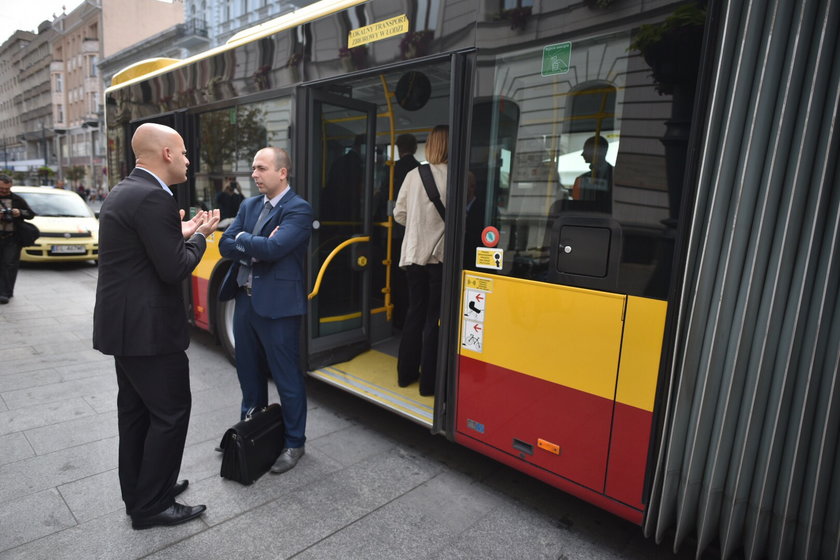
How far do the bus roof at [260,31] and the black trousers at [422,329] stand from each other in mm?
1857

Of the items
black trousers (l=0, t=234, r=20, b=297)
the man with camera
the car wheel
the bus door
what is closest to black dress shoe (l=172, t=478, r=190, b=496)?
the bus door

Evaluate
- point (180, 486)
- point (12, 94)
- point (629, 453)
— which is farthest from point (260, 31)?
point (12, 94)

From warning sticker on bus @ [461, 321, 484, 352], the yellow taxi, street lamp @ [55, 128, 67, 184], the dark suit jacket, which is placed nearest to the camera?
the dark suit jacket

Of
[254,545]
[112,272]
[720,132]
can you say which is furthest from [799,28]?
[254,545]

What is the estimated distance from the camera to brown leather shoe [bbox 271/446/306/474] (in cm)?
303

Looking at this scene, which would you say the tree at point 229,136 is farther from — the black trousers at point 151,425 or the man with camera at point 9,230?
the man with camera at point 9,230

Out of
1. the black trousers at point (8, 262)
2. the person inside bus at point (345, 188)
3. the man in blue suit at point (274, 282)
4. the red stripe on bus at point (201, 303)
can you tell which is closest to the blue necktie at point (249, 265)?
the man in blue suit at point (274, 282)

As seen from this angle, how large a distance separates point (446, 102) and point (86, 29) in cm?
6099

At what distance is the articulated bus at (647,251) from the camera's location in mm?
1799

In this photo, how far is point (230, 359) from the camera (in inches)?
196

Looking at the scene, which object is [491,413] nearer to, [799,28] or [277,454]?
[277,454]

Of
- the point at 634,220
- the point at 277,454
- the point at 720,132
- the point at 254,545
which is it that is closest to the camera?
the point at 720,132

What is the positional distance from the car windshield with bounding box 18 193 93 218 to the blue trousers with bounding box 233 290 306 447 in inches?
381

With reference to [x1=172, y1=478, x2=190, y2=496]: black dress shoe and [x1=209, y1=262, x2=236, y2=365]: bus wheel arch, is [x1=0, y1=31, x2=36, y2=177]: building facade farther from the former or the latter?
[x1=172, y1=478, x2=190, y2=496]: black dress shoe
